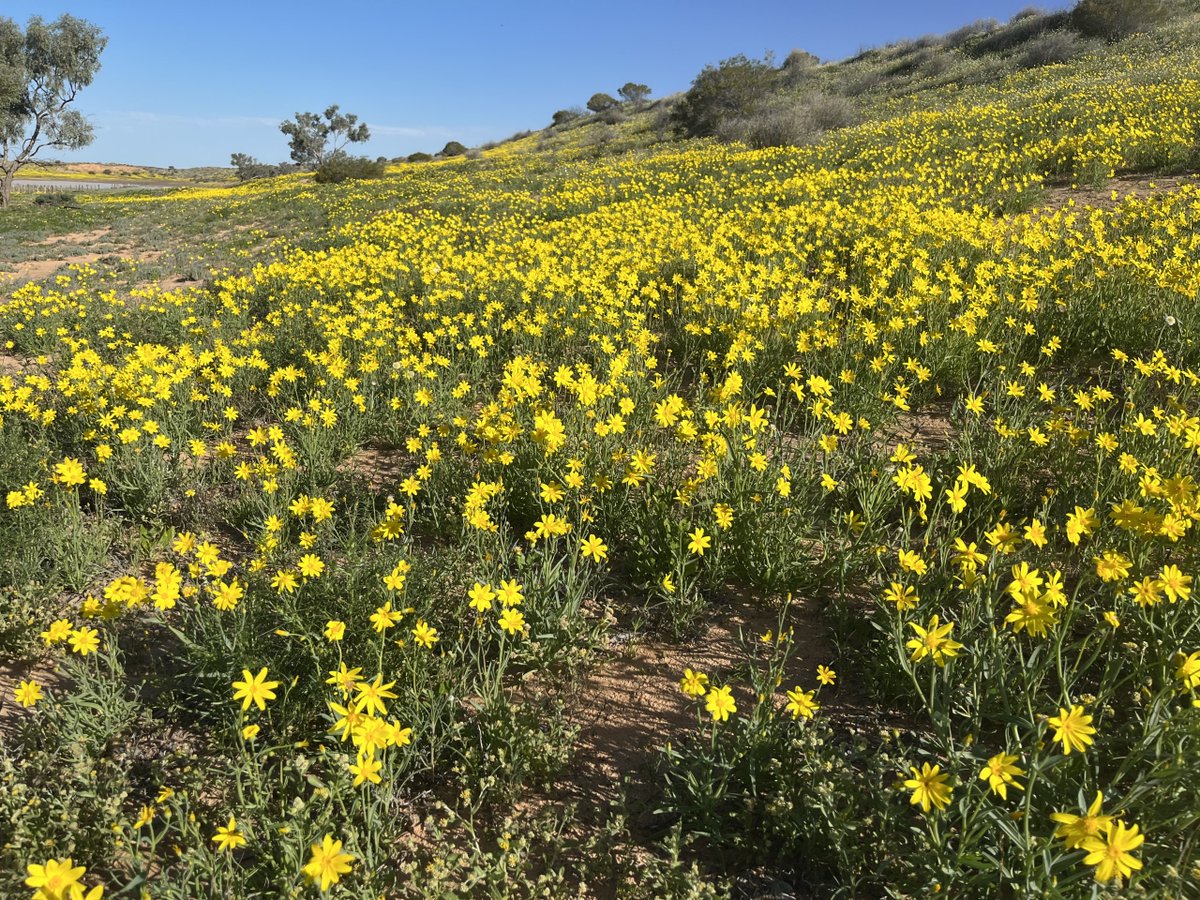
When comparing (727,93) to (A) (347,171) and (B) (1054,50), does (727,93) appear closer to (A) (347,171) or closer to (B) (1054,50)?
(B) (1054,50)

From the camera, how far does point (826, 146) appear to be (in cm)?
1564

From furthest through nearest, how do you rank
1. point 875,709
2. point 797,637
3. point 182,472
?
point 182,472
point 797,637
point 875,709

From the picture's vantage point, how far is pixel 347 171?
31.4m

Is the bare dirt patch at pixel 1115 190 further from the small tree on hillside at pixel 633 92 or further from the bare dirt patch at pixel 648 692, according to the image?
the small tree on hillside at pixel 633 92

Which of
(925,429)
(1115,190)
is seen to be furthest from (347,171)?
(925,429)

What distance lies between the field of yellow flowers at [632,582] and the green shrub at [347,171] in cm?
2671

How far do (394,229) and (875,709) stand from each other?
11.6 meters

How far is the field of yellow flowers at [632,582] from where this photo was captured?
1888mm

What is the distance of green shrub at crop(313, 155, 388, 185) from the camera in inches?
1204

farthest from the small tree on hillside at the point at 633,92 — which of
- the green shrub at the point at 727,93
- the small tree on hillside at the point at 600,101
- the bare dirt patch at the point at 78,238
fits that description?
the bare dirt patch at the point at 78,238

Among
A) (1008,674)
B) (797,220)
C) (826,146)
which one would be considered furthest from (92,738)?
(826,146)

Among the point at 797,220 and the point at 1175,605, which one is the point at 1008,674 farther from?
the point at 797,220

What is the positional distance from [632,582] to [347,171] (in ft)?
112

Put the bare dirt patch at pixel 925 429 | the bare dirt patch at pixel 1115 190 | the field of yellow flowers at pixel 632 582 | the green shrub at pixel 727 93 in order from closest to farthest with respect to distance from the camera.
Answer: the field of yellow flowers at pixel 632 582 → the bare dirt patch at pixel 925 429 → the bare dirt patch at pixel 1115 190 → the green shrub at pixel 727 93
